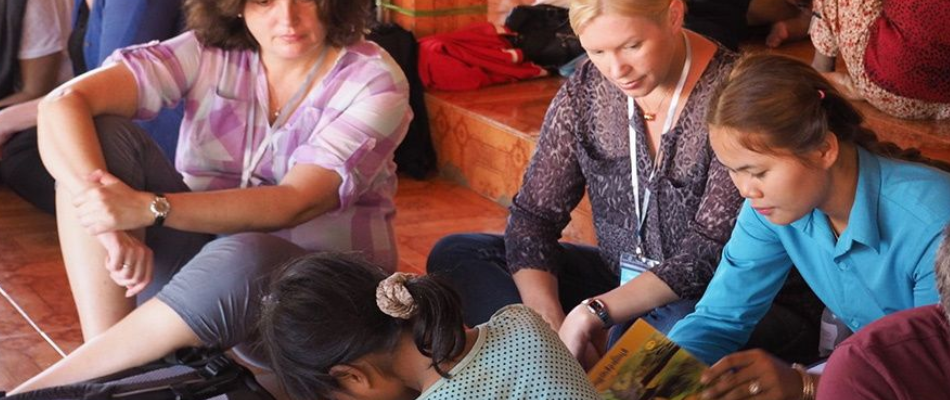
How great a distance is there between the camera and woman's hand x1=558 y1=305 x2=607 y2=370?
81.8 inches

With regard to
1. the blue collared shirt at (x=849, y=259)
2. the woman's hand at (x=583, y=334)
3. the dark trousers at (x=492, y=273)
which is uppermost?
the blue collared shirt at (x=849, y=259)

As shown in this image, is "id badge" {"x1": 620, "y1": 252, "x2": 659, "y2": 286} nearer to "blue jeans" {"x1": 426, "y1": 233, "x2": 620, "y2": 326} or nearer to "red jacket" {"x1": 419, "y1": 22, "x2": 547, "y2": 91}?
"blue jeans" {"x1": 426, "y1": 233, "x2": 620, "y2": 326}

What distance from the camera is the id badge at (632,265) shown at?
2234 millimetres

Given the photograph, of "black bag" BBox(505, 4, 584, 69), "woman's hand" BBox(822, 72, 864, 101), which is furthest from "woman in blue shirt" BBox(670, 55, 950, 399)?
"black bag" BBox(505, 4, 584, 69)

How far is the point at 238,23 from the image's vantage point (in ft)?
7.96

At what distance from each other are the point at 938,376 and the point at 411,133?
2.54 m

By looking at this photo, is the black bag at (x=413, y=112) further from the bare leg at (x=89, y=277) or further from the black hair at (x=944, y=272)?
the black hair at (x=944, y=272)

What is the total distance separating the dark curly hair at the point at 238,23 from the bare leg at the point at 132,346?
521 millimetres

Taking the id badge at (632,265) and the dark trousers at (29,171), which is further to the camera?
the dark trousers at (29,171)

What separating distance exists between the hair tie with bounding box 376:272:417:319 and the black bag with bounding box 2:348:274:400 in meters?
0.45

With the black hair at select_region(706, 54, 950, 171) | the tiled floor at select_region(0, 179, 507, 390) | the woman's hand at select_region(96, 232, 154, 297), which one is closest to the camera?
the black hair at select_region(706, 54, 950, 171)

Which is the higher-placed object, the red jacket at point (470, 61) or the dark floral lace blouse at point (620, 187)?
the dark floral lace blouse at point (620, 187)

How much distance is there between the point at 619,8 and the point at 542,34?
2.05 meters

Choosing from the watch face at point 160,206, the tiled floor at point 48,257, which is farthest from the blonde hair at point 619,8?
the tiled floor at point 48,257
